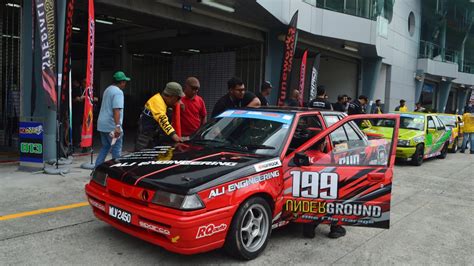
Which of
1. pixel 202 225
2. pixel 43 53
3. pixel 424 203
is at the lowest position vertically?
pixel 424 203

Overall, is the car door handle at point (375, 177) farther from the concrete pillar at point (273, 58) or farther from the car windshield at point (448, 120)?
the concrete pillar at point (273, 58)

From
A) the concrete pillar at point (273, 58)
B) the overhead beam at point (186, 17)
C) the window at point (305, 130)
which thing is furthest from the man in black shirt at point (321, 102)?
the concrete pillar at point (273, 58)

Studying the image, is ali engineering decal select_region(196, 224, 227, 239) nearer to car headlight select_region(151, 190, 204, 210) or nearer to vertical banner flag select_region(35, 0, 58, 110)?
car headlight select_region(151, 190, 204, 210)

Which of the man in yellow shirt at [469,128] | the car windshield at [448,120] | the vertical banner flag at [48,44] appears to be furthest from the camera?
the man in yellow shirt at [469,128]

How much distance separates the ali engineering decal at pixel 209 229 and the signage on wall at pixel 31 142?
16.9 ft

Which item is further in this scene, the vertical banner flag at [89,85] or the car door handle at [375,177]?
the vertical banner flag at [89,85]

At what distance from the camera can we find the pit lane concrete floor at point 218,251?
3746 mm

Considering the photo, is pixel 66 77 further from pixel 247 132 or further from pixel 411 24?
pixel 411 24

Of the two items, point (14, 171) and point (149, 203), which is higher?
point (149, 203)

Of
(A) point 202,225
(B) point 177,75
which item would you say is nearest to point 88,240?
(A) point 202,225

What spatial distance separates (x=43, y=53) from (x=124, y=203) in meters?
4.54

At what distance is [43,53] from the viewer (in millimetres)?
6914

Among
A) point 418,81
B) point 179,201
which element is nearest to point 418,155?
point 179,201

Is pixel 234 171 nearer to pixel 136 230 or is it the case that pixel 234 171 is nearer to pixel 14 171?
pixel 136 230
